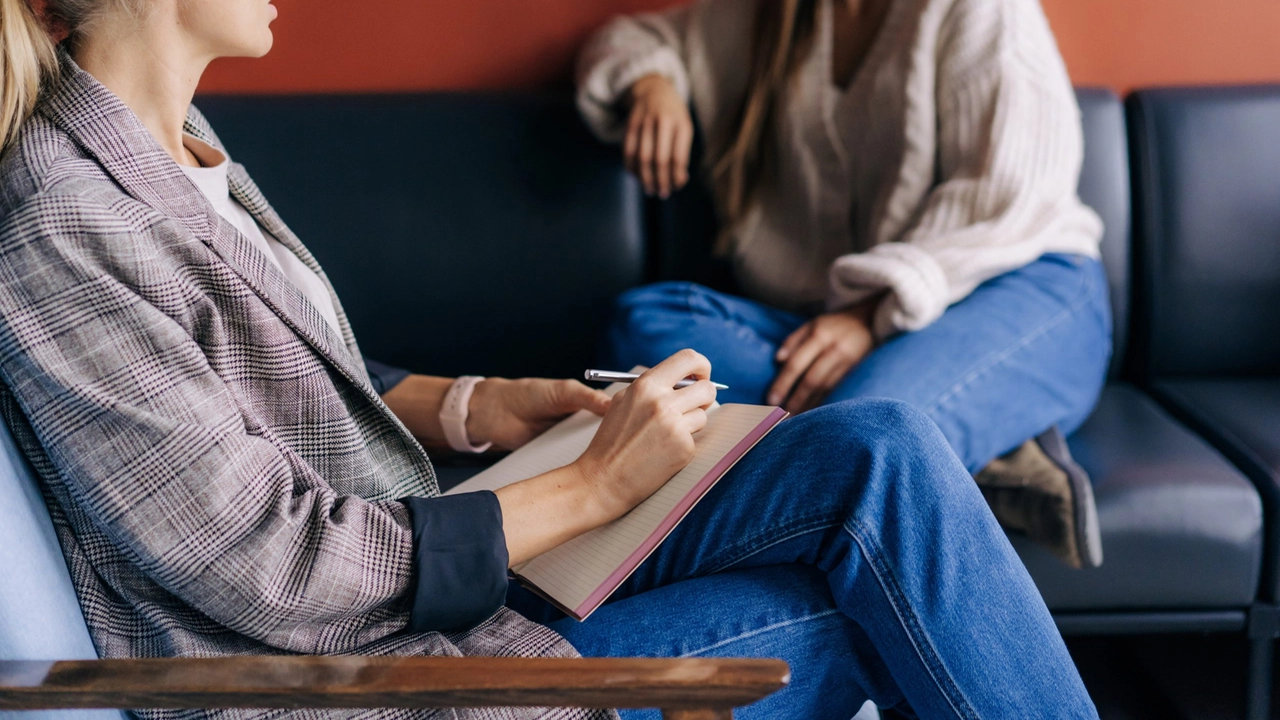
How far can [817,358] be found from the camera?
135 cm

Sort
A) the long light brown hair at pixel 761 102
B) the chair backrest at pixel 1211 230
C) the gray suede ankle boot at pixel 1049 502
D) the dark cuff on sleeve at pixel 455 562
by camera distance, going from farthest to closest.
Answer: the chair backrest at pixel 1211 230
the long light brown hair at pixel 761 102
the gray suede ankle boot at pixel 1049 502
the dark cuff on sleeve at pixel 455 562

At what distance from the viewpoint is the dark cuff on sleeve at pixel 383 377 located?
1.14m

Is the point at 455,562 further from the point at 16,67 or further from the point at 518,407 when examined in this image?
the point at 16,67

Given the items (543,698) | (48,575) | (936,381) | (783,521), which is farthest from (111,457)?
(936,381)

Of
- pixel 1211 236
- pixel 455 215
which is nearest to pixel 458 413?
pixel 455 215

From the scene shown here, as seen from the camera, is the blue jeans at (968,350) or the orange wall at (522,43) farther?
the orange wall at (522,43)

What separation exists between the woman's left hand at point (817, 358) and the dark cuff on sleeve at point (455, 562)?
649 millimetres

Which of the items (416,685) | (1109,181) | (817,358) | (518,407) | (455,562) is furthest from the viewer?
(1109,181)

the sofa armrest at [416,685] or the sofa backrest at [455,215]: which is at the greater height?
the sofa armrest at [416,685]

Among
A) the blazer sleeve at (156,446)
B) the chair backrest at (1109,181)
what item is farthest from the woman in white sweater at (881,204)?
the blazer sleeve at (156,446)

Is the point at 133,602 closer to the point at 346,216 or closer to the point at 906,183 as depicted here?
the point at 346,216

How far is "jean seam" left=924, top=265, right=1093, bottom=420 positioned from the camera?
4.09ft

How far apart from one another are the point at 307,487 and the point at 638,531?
10.2 inches

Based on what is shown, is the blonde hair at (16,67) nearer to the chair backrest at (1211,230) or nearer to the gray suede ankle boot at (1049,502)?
the gray suede ankle boot at (1049,502)
